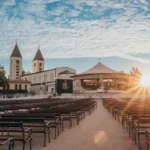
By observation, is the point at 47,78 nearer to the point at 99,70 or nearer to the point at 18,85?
the point at 18,85

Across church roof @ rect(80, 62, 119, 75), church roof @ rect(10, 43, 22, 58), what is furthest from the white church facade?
church roof @ rect(80, 62, 119, 75)

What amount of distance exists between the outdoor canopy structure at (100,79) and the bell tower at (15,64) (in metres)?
54.8

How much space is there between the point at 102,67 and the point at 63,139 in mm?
80059

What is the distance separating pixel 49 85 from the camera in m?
114

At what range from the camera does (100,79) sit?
82.9 meters

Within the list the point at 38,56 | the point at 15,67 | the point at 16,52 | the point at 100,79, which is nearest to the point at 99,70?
the point at 100,79

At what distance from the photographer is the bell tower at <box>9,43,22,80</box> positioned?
136750mm

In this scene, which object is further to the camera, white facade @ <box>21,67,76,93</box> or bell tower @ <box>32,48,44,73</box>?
bell tower @ <box>32,48,44,73</box>

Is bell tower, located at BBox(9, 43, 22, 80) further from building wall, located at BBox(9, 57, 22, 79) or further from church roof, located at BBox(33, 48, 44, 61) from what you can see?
church roof, located at BBox(33, 48, 44, 61)

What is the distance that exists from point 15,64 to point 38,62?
636 inches

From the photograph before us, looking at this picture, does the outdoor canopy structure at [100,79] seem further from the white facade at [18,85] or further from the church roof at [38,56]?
the church roof at [38,56]

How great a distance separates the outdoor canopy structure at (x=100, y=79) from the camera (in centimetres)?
8250

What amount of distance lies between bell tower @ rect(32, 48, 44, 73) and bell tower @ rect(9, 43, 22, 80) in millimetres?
12308

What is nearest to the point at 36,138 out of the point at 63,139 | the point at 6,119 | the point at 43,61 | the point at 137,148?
the point at 63,139
